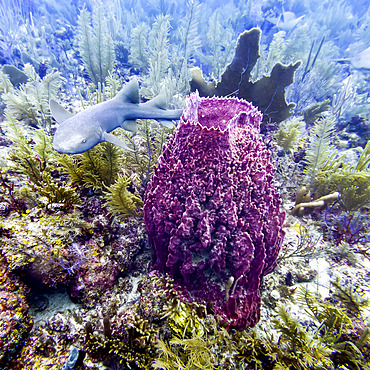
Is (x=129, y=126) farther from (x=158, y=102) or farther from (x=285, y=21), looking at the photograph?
(x=285, y=21)

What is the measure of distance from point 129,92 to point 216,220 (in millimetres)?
2431

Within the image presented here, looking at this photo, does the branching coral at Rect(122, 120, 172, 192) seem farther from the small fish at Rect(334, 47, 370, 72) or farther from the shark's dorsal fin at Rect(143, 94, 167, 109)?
the small fish at Rect(334, 47, 370, 72)

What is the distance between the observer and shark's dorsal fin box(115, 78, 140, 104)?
3105 millimetres

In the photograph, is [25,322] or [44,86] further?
[44,86]

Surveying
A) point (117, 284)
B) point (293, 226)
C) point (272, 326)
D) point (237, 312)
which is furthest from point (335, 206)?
point (117, 284)

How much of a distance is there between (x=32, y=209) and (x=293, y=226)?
3.99 meters

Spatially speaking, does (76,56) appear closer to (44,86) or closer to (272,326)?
(44,86)

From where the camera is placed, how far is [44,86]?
4.85m

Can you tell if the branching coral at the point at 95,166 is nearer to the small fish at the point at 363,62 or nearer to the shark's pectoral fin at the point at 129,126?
the shark's pectoral fin at the point at 129,126

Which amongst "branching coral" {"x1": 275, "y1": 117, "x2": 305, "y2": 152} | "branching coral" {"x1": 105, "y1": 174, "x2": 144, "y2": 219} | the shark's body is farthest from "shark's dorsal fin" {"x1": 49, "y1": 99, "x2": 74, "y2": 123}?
"branching coral" {"x1": 275, "y1": 117, "x2": 305, "y2": 152}

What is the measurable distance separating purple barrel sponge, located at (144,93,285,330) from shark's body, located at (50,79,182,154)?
0.98 metres

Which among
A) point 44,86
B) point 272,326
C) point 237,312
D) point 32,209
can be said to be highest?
point 44,86

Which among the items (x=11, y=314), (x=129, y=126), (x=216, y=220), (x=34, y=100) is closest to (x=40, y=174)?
(x=129, y=126)

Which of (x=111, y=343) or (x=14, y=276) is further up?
(x=14, y=276)
